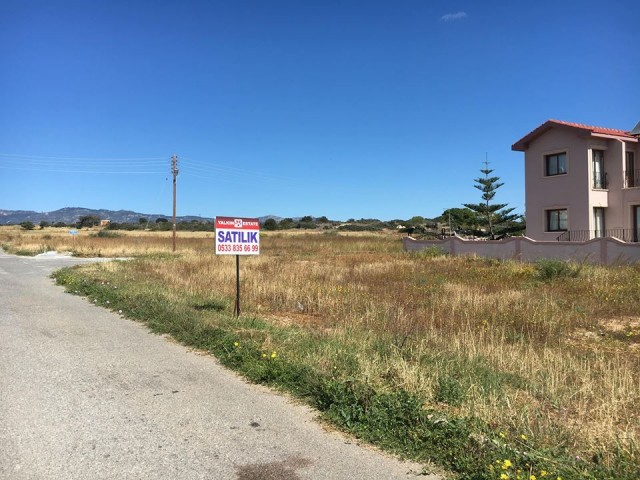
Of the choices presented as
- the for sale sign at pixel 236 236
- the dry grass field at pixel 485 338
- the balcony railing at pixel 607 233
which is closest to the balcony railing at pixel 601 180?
the balcony railing at pixel 607 233

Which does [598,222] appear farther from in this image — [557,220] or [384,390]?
[384,390]

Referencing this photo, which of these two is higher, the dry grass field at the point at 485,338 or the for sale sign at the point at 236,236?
the for sale sign at the point at 236,236

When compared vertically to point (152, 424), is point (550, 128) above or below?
above

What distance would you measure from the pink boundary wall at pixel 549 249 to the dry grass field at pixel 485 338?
2217mm

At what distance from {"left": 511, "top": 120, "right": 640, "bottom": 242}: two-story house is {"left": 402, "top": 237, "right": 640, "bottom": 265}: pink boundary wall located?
13.4 feet

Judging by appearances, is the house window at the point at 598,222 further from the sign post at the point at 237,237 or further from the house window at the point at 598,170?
the sign post at the point at 237,237

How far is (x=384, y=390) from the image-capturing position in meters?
5.22

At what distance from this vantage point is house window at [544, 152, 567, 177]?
29.5m

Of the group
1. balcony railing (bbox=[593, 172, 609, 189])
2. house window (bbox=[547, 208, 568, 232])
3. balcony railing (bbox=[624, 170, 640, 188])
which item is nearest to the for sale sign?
house window (bbox=[547, 208, 568, 232])

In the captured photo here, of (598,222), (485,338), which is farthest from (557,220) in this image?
(485,338)

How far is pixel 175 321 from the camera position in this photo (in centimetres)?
953

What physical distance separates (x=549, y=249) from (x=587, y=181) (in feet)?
18.4

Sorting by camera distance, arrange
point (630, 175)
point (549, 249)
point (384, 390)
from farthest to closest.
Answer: point (630, 175), point (549, 249), point (384, 390)

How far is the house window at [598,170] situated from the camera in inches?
1115
